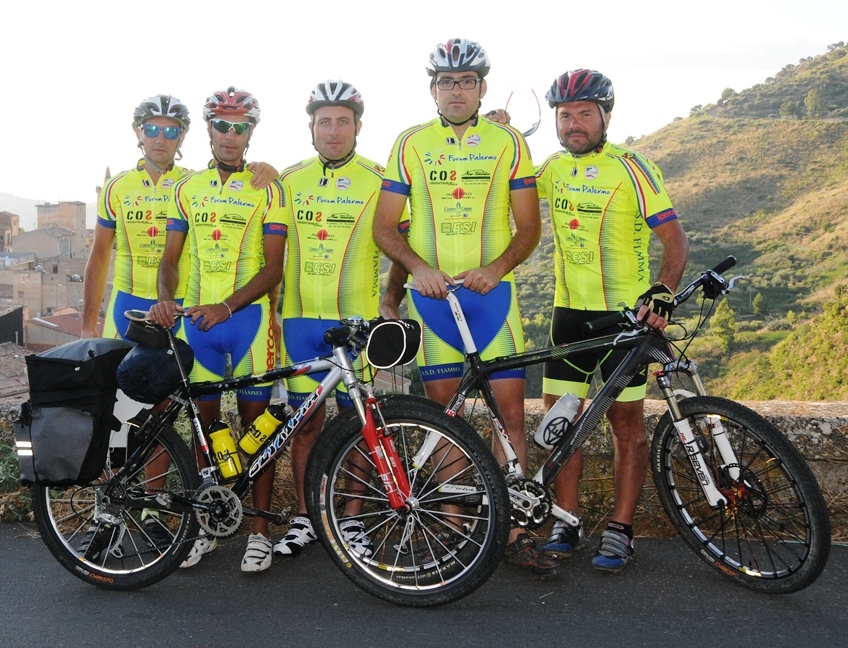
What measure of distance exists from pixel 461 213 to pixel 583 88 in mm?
889

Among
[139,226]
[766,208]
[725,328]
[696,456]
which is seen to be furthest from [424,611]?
[766,208]

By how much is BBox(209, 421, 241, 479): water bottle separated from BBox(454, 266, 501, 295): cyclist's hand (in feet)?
4.53

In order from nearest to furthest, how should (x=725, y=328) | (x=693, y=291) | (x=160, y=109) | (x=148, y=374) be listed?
1. (x=693, y=291)
2. (x=148, y=374)
3. (x=160, y=109)
4. (x=725, y=328)

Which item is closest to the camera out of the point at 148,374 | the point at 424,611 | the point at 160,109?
the point at 424,611

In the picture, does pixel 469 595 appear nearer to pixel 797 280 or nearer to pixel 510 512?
pixel 510 512

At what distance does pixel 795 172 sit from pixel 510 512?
285 ft

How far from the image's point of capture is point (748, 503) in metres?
3.91

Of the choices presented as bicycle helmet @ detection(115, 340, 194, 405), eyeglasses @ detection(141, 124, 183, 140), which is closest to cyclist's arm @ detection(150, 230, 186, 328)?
bicycle helmet @ detection(115, 340, 194, 405)

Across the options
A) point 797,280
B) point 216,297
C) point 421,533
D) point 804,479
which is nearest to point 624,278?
point 804,479

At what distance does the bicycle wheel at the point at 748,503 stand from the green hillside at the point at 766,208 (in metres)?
34.7

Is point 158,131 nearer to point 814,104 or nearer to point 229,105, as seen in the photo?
point 229,105

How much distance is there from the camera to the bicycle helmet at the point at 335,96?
4504 millimetres

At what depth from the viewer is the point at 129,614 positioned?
371 centimetres

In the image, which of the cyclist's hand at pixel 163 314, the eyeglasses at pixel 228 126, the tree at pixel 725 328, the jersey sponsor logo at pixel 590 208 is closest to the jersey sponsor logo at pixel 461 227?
the jersey sponsor logo at pixel 590 208
